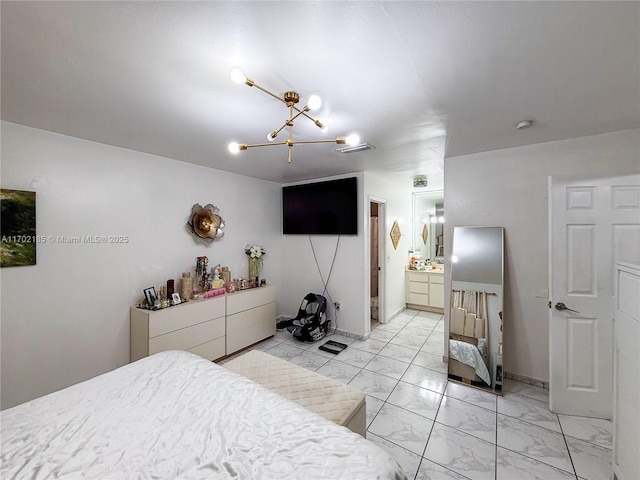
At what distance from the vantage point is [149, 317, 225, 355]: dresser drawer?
103 inches

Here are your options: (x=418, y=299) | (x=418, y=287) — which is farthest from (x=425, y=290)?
(x=418, y=299)

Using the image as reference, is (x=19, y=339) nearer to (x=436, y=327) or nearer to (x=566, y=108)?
(x=566, y=108)

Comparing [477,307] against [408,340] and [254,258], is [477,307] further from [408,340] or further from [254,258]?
[254,258]

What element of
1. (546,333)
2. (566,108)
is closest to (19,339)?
(566,108)

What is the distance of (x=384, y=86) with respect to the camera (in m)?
1.59

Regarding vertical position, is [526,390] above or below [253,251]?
below

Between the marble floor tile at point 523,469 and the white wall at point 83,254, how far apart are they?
11.3ft

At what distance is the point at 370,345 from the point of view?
142 inches

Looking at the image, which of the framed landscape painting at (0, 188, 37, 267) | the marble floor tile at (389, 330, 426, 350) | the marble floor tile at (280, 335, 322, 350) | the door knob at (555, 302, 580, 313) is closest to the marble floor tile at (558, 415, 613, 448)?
the door knob at (555, 302, 580, 313)

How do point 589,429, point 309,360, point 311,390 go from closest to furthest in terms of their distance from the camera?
point 311,390, point 589,429, point 309,360

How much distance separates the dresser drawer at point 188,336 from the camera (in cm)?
262

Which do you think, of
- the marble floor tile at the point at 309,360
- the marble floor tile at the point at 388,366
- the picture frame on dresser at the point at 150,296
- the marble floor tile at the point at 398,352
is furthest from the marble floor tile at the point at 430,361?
the picture frame on dresser at the point at 150,296

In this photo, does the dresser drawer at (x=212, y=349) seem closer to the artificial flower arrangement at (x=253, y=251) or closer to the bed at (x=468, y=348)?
the artificial flower arrangement at (x=253, y=251)

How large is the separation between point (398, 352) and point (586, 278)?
6.82 ft
